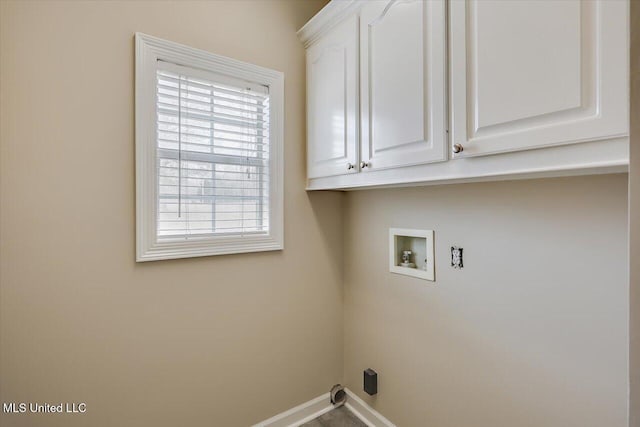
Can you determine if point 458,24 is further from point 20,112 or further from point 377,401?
point 377,401

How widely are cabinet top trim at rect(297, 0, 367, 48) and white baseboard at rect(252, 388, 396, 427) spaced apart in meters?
2.12

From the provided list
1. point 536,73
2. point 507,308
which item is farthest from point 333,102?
point 507,308

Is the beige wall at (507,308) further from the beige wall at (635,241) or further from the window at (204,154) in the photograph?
the beige wall at (635,241)

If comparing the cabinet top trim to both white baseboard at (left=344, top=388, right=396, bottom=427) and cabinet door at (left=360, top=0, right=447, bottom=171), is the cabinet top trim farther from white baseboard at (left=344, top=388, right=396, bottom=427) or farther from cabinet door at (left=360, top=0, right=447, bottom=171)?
white baseboard at (left=344, top=388, right=396, bottom=427)

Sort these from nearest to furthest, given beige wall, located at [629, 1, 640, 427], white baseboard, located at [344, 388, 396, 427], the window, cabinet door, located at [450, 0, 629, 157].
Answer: beige wall, located at [629, 1, 640, 427]
cabinet door, located at [450, 0, 629, 157]
the window
white baseboard, located at [344, 388, 396, 427]

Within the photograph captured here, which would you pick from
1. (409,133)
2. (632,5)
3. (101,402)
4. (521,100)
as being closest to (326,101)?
(409,133)

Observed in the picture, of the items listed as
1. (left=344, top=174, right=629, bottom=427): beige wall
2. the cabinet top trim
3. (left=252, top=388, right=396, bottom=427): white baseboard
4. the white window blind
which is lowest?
(left=252, top=388, right=396, bottom=427): white baseboard

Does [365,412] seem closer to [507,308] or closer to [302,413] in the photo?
[302,413]

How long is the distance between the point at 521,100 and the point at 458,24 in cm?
35

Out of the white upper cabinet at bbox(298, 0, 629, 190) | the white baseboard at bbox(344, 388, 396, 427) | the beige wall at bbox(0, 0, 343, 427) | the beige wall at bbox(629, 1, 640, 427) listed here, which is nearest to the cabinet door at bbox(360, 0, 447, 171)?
the white upper cabinet at bbox(298, 0, 629, 190)

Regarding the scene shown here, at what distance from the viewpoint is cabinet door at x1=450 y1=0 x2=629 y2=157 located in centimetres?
73

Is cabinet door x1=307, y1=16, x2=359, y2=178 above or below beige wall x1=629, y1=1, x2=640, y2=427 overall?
above

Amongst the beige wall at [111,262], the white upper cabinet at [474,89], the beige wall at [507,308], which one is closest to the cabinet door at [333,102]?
the white upper cabinet at [474,89]

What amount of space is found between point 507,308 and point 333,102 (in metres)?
1.21
